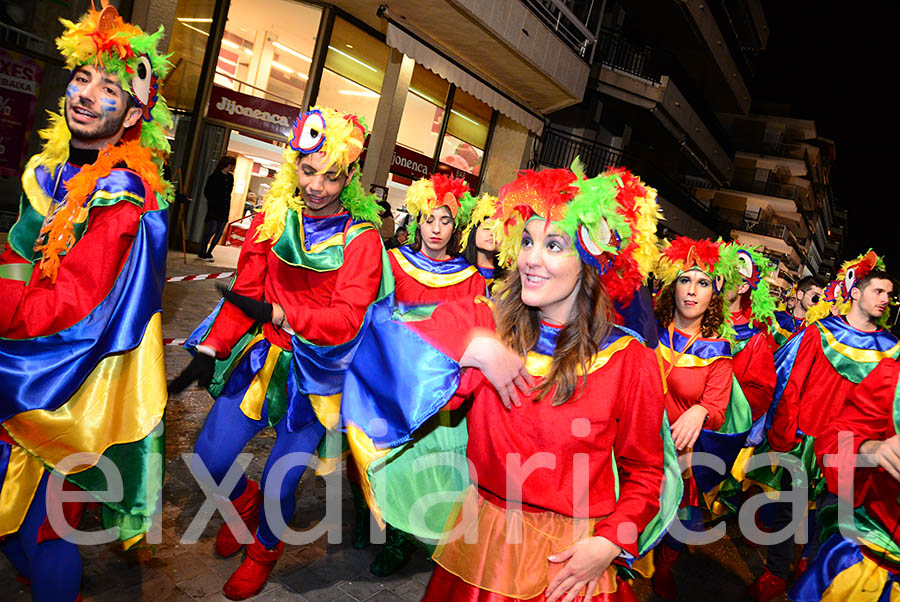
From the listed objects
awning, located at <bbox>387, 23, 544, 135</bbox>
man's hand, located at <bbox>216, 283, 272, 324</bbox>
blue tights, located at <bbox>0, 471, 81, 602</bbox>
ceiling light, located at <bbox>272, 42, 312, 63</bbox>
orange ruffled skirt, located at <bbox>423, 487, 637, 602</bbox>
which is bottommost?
blue tights, located at <bbox>0, 471, 81, 602</bbox>

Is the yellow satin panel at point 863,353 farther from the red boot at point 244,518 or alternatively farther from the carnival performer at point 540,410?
the red boot at point 244,518

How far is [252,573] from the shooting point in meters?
3.19

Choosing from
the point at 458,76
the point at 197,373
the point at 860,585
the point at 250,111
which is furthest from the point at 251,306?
the point at 458,76

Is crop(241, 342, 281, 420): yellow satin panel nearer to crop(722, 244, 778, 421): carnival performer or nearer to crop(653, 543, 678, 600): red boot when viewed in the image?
crop(653, 543, 678, 600): red boot

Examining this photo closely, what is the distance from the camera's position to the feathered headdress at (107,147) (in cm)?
222

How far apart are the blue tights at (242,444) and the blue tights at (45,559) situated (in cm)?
94

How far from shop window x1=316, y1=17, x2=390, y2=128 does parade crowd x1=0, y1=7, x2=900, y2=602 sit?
1063 centimetres

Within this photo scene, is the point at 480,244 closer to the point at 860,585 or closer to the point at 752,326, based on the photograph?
the point at 752,326

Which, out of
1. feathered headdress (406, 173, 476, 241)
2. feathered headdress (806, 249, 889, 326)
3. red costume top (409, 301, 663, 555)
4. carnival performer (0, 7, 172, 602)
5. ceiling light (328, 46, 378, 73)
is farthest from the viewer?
ceiling light (328, 46, 378, 73)

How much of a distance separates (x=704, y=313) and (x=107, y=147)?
151 inches

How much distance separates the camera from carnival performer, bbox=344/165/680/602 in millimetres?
1919

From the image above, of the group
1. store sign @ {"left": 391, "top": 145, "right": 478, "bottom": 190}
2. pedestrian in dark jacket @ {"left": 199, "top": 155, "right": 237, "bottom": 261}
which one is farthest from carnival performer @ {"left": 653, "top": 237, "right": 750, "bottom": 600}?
store sign @ {"left": 391, "top": 145, "right": 478, "bottom": 190}

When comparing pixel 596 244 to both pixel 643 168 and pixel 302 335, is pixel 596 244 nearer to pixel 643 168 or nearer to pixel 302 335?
pixel 302 335

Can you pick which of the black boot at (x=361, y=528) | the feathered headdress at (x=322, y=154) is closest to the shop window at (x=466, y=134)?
the feathered headdress at (x=322, y=154)
